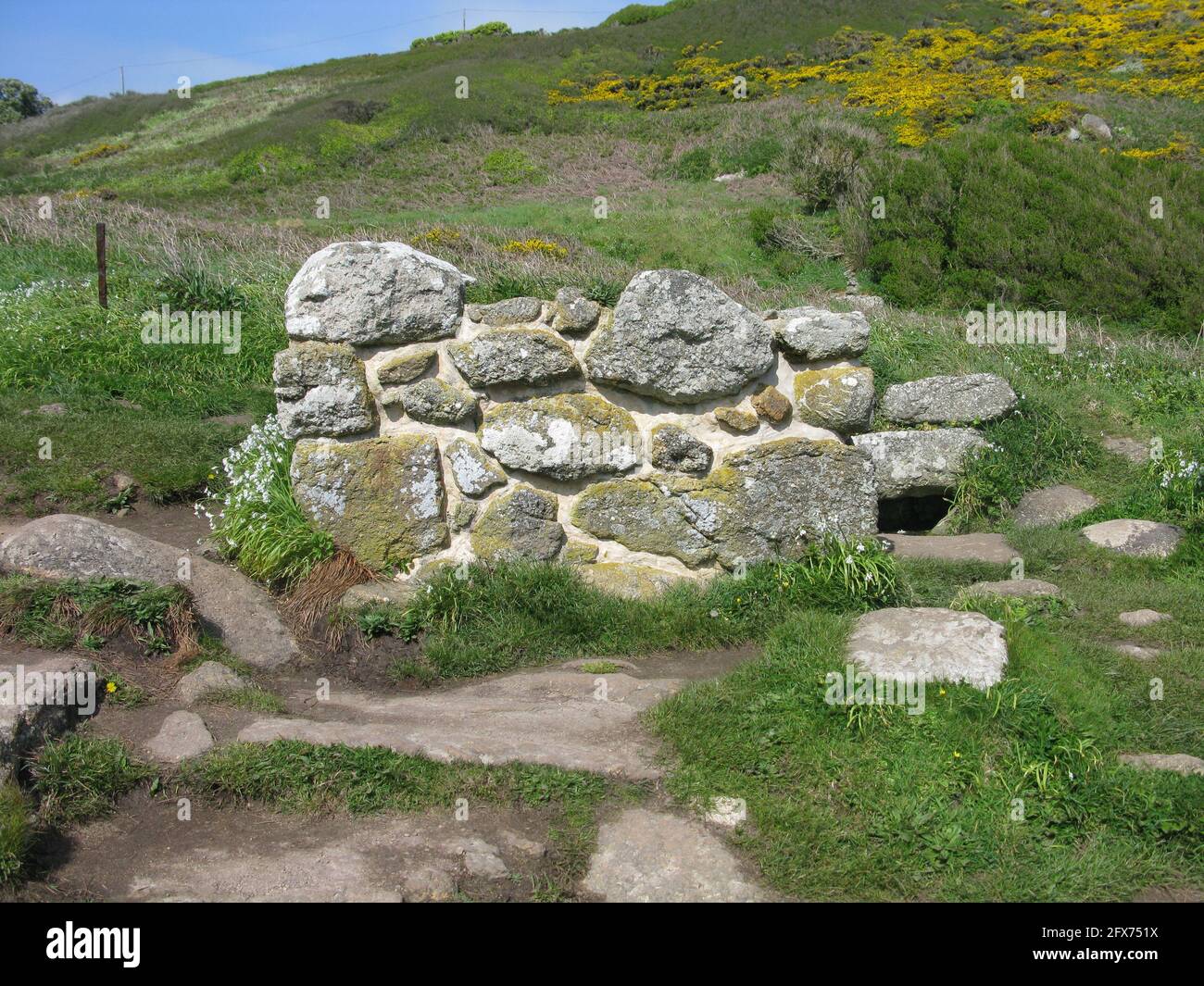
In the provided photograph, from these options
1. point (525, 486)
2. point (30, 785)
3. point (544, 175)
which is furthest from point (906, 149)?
point (30, 785)

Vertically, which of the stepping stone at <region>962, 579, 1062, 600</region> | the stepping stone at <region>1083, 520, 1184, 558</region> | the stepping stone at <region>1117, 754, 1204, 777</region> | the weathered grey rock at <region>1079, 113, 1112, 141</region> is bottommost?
the stepping stone at <region>1117, 754, 1204, 777</region>

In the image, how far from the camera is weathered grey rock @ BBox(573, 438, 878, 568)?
678cm

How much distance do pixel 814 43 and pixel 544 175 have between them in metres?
16.9

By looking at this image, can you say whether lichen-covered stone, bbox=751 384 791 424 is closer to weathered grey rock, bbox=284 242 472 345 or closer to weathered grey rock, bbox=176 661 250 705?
weathered grey rock, bbox=284 242 472 345

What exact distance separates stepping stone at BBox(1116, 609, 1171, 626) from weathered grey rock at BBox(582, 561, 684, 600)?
2.70 m

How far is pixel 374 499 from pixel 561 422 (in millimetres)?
1326

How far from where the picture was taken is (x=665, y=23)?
41.8 meters

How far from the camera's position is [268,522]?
6.68 m

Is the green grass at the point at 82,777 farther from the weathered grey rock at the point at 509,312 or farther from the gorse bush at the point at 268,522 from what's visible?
the weathered grey rock at the point at 509,312

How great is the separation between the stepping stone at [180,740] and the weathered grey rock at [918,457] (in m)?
5.76

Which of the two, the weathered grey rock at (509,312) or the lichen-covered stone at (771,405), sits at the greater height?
the weathered grey rock at (509,312)

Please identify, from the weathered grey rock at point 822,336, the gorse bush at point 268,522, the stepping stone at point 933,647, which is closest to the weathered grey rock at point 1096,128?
the weathered grey rock at point 822,336

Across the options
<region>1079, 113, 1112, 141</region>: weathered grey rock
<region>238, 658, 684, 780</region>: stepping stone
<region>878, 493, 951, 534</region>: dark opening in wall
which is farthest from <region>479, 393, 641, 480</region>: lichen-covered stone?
<region>1079, 113, 1112, 141</region>: weathered grey rock

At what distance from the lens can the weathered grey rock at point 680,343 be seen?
22.1ft
